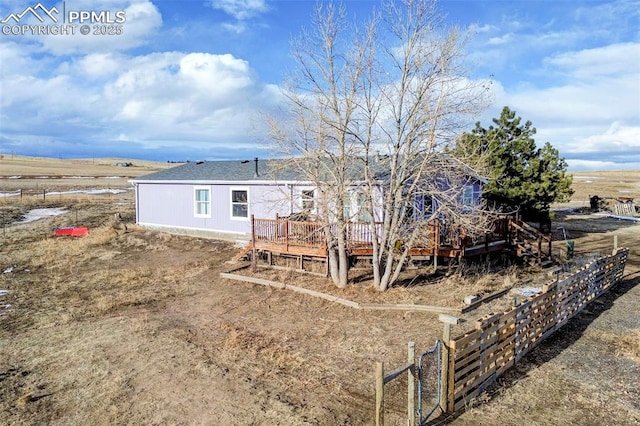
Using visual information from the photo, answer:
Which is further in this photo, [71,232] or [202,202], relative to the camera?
[71,232]

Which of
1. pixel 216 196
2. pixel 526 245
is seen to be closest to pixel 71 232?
pixel 216 196

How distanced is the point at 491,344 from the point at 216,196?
54.0ft

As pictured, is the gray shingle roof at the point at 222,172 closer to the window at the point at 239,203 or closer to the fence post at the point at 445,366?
the window at the point at 239,203

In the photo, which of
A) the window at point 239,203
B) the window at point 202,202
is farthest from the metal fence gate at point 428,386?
the window at point 202,202

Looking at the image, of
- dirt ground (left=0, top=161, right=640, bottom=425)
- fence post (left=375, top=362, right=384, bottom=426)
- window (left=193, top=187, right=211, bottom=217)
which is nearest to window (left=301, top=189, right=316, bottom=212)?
dirt ground (left=0, top=161, right=640, bottom=425)

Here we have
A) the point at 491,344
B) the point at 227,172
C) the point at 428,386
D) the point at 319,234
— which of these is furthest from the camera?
the point at 227,172

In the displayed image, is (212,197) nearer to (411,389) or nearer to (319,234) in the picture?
(319,234)

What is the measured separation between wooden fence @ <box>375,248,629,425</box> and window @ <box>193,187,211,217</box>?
638 inches

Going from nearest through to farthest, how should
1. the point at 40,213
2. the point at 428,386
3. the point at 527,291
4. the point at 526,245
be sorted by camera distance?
the point at 428,386 → the point at 527,291 → the point at 526,245 → the point at 40,213

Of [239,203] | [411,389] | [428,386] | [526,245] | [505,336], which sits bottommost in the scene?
[428,386]

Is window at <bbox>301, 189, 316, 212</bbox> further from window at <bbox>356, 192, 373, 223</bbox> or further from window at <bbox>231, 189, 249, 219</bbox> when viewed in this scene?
window at <bbox>231, 189, 249, 219</bbox>

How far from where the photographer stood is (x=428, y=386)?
7176 millimetres

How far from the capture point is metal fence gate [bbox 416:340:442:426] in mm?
5887

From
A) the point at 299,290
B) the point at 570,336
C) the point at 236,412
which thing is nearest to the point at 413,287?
the point at 299,290
